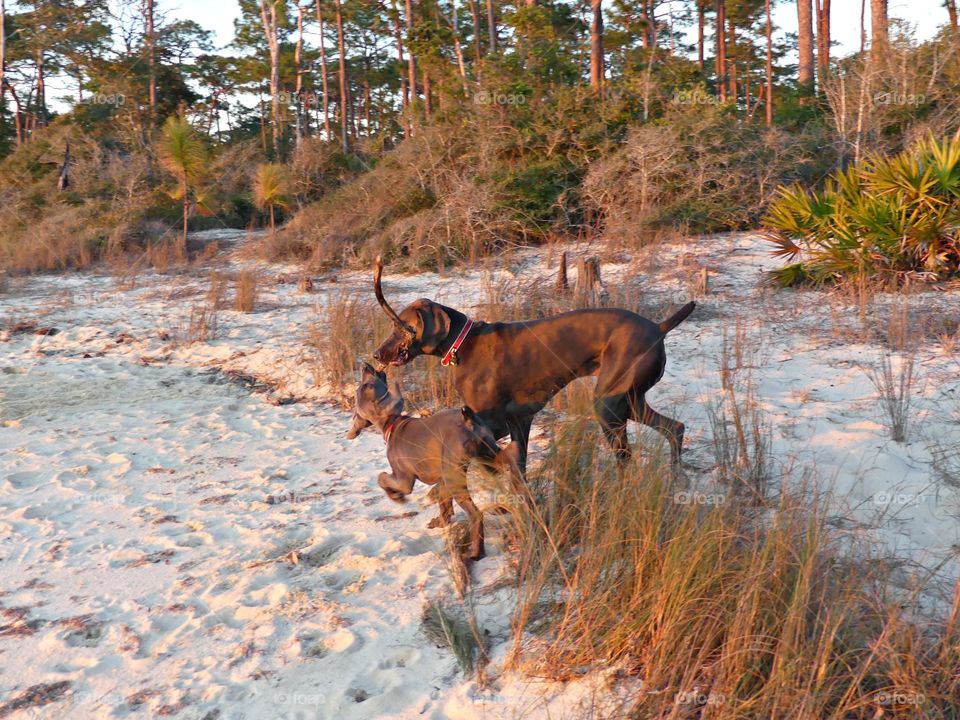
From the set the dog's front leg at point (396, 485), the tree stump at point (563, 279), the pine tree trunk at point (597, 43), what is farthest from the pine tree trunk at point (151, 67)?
the dog's front leg at point (396, 485)

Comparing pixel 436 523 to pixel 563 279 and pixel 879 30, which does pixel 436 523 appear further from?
pixel 879 30

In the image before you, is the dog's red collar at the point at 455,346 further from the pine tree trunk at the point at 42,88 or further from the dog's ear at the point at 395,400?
the pine tree trunk at the point at 42,88

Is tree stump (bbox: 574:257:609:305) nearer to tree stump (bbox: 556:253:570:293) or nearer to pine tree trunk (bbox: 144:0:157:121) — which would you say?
tree stump (bbox: 556:253:570:293)

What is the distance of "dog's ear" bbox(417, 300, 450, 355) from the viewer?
14.0ft

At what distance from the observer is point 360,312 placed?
27.2ft

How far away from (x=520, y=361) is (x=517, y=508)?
94 cm

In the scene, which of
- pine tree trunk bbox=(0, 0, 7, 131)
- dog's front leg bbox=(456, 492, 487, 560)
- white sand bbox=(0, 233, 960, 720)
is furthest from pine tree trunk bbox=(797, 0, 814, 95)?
pine tree trunk bbox=(0, 0, 7, 131)

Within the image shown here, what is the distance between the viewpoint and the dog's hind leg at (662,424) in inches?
168

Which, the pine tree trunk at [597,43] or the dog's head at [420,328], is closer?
the dog's head at [420,328]

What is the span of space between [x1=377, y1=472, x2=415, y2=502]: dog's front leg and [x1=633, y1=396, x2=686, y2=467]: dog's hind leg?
1.30 metres

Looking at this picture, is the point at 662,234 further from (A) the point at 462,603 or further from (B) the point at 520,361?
(A) the point at 462,603

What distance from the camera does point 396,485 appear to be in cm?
417

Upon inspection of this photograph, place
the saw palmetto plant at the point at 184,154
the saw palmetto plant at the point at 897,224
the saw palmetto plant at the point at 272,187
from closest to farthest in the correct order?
the saw palmetto plant at the point at 897,224 < the saw palmetto plant at the point at 184,154 < the saw palmetto plant at the point at 272,187

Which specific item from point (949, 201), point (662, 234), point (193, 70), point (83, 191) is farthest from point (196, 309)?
point (193, 70)
